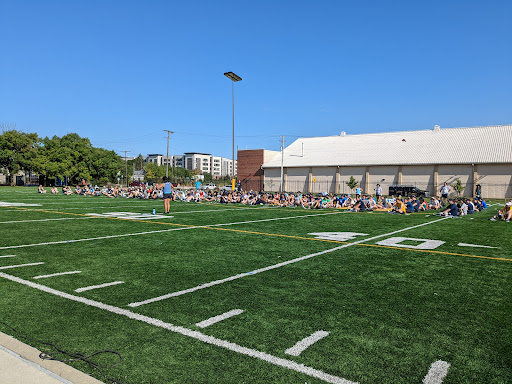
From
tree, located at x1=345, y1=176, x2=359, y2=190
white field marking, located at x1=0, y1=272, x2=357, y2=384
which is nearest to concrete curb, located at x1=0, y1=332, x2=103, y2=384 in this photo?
white field marking, located at x1=0, y1=272, x2=357, y2=384

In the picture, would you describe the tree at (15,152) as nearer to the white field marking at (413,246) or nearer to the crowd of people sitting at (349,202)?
the crowd of people sitting at (349,202)

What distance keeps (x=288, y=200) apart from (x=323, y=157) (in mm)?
31566

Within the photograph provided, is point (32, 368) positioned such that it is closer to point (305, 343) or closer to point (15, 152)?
point (305, 343)

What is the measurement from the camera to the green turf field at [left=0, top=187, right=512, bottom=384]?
3244 mm

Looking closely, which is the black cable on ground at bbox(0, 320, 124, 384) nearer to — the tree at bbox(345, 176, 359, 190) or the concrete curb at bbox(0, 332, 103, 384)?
the concrete curb at bbox(0, 332, 103, 384)

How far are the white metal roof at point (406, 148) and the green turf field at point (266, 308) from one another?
40390 mm

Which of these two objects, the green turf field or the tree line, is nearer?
the green turf field

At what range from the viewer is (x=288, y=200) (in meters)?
25.8

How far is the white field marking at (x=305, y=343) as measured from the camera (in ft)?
11.4

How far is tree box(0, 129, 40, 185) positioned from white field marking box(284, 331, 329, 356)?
6766 cm

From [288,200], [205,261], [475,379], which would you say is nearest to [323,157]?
[288,200]

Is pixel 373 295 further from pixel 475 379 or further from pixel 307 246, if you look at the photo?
pixel 307 246

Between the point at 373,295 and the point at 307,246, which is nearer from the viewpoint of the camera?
the point at 373,295

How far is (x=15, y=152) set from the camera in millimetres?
61375
